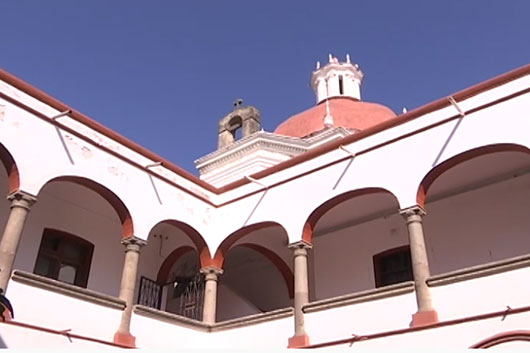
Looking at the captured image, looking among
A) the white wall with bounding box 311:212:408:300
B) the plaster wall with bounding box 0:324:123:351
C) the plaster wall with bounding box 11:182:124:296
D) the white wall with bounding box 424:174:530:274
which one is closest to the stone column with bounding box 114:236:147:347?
the plaster wall with bounding box 0:324:123:351

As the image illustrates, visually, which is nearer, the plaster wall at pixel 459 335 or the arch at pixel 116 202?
the plaster wall at pixel 459 335

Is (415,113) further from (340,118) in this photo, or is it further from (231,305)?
(340,118)

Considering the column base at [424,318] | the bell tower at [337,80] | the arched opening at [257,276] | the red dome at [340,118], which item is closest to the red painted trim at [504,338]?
the column base at [424,318]

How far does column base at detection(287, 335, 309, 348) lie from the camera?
9.71 metres

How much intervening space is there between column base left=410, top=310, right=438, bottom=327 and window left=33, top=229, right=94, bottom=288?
22.3ft

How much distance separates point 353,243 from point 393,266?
3.65ft

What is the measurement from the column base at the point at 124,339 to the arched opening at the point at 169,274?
2.81 meters

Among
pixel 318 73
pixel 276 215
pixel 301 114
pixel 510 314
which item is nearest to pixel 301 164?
pixel 276 215

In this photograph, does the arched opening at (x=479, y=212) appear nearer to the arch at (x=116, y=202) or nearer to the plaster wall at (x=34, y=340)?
the arch at (x=116, y=202)

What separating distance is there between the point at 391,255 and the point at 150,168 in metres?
5.53

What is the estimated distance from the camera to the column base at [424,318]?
27.7ft

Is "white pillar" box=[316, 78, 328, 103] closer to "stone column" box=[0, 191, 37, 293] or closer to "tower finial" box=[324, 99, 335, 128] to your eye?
"tower finial" box=[324, 99, 335, 128]

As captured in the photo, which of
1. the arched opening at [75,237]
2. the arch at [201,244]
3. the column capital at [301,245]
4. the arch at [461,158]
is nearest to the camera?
the arch at [461,158]

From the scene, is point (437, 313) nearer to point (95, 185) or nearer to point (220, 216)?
point (220, 216)
